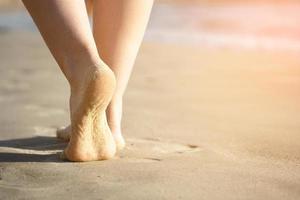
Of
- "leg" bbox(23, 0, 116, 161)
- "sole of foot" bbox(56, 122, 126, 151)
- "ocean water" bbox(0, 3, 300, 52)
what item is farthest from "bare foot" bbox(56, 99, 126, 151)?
"ocean water" bbox(0, 3, 300, 52)

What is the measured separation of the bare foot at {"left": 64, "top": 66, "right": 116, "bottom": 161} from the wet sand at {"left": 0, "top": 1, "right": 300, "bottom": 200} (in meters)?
0.03

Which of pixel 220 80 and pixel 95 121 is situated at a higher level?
pixel 95 121

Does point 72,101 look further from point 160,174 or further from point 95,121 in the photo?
point 160,174

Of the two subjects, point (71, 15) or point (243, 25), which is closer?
point (71, 15)

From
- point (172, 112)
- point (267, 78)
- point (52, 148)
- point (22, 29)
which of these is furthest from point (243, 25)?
point (52, 148)

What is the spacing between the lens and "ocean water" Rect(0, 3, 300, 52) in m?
5.43

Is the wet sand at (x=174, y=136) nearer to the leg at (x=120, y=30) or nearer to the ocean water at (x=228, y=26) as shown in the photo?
the leg at (x=120, y=30)

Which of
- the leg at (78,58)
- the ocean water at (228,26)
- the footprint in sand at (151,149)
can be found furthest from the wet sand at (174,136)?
the ocean water at (228,26)

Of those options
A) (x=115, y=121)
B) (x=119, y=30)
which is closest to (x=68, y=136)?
(x=115, y=121)

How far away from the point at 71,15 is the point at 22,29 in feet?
20.1

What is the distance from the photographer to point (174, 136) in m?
2.02

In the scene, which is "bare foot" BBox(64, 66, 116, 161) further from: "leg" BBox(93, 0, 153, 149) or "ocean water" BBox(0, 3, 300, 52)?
"ocean water" BBox(0, 3, 300, 52)

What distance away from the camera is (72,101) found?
156 cm

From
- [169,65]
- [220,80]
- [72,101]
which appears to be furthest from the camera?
[169,65]
